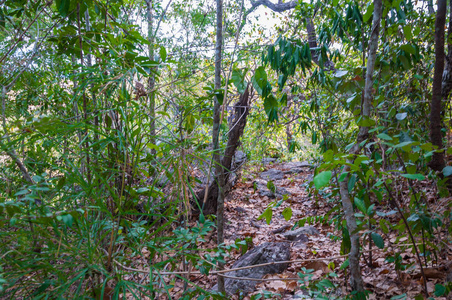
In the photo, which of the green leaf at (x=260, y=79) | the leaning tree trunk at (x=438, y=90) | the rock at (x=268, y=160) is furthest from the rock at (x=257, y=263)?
the rock at (x=268, y=160)

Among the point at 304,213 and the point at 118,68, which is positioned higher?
the point at 118,68

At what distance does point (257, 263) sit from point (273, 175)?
3.89 m

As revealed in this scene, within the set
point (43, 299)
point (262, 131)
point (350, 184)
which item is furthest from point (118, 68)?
point (262, 131)

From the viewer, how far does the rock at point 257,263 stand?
2.15 meters

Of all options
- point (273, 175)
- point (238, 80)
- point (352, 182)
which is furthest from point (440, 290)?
point (273, 175)

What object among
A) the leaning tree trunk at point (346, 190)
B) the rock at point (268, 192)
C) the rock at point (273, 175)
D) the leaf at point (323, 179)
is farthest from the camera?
the rock at point (273, 175)

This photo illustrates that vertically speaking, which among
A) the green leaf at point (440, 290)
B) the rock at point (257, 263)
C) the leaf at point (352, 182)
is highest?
the leaf at point (352, 182)

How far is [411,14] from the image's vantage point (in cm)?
218

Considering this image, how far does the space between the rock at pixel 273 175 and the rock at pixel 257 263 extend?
3.34 metres

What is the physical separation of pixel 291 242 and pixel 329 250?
0.43 meters

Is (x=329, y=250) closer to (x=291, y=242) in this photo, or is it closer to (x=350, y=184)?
(x=291, y=242)

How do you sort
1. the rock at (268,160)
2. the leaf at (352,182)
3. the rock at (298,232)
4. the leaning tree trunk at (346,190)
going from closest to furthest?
the leaf at (352,182) → the leaning tree trunk at (346,190) → the rock at (298,232) → the rock at (268,160)

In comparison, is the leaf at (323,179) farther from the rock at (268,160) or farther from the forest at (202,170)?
the rock at (268,160)

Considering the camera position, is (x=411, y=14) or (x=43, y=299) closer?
(x=43, y=299)
